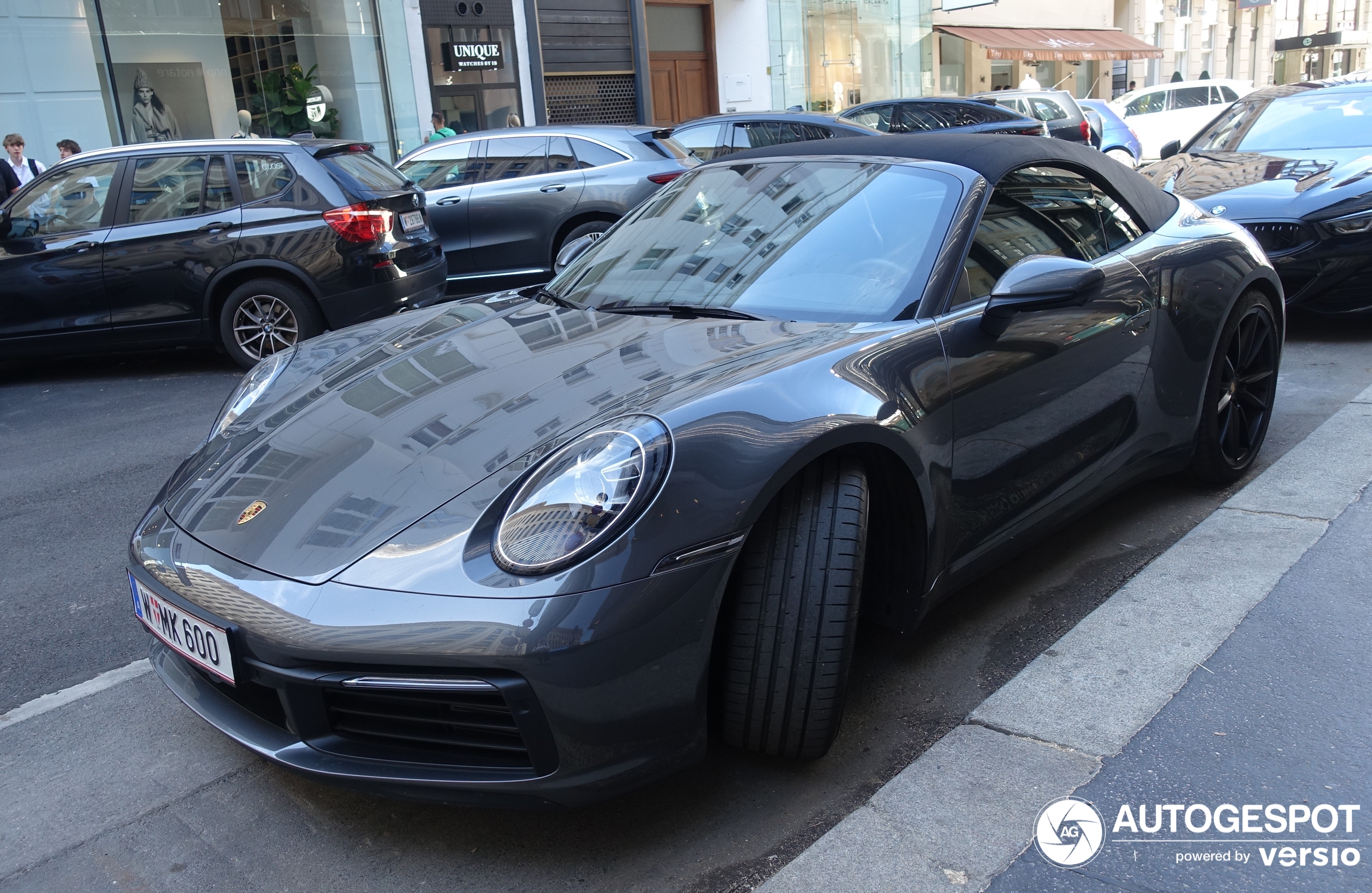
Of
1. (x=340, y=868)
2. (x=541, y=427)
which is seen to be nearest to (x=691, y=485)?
(x=541, y=427)

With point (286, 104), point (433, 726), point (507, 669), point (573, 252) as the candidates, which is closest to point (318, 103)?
point (286, 104)

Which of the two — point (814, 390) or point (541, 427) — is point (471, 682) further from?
point (814, 390)

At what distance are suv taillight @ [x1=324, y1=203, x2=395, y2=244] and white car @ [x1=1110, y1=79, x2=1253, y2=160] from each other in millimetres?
17018

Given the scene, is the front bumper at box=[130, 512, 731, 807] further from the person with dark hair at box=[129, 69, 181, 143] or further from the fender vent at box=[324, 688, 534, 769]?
the person with dark hair at box=[129, 69, 181, 143]

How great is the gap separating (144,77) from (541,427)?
1346 centimetres

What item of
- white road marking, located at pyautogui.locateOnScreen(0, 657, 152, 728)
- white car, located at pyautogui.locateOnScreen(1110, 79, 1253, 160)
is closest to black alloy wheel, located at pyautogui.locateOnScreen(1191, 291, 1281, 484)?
white road marking, located at pyautogui.locateOnScreen(0, 657, 152, 728)

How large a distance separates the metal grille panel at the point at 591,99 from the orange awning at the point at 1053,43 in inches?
402

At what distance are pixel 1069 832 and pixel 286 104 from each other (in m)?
14.9

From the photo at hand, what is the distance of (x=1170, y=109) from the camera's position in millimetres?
21000

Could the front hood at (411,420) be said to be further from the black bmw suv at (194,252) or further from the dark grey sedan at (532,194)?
the dark grey sedan at (532,194)

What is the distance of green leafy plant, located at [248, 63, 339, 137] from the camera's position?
567 inches

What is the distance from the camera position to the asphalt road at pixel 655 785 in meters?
2.25

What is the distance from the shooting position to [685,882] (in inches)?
85.0

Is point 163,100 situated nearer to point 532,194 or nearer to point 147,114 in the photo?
point 147,114
